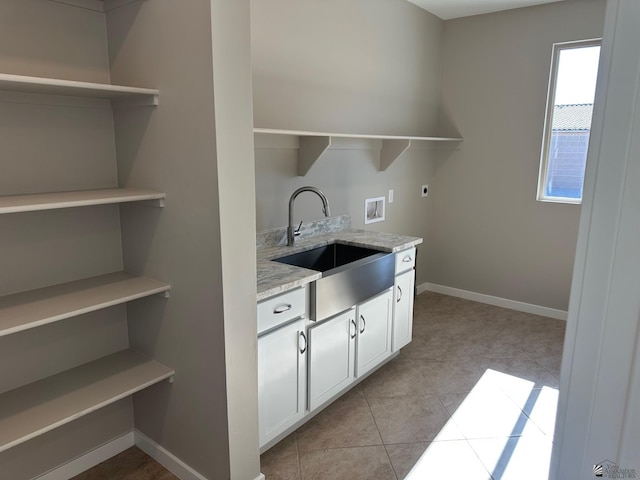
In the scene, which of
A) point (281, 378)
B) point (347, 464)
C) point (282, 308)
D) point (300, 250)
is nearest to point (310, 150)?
point (300, 250)

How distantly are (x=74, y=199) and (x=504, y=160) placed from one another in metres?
3.61

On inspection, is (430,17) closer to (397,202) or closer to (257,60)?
(397,202)

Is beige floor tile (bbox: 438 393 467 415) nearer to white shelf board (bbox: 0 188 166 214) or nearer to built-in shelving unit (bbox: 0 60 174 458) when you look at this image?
built-in shelving unit (bbox: 0 60 174 458)

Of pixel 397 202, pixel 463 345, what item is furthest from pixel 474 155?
pixel 463 345

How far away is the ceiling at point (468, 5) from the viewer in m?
3.65

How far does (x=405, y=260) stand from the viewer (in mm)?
2957

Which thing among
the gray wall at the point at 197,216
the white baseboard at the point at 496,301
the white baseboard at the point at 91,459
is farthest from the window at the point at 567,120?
the white baseboard at the point at 91,459

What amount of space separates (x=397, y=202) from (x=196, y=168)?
2.62 metres

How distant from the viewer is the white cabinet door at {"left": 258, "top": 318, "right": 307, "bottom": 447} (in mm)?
2006

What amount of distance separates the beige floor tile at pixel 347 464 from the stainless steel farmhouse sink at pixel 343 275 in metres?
0.67

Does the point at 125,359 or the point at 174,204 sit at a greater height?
the point at 174,204

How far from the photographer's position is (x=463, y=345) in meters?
3.45

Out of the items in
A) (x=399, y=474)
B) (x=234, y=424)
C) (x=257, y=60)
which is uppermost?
(x=257, y=60)

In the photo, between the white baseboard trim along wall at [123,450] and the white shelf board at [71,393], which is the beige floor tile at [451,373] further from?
the white shelf board at [71,393]
